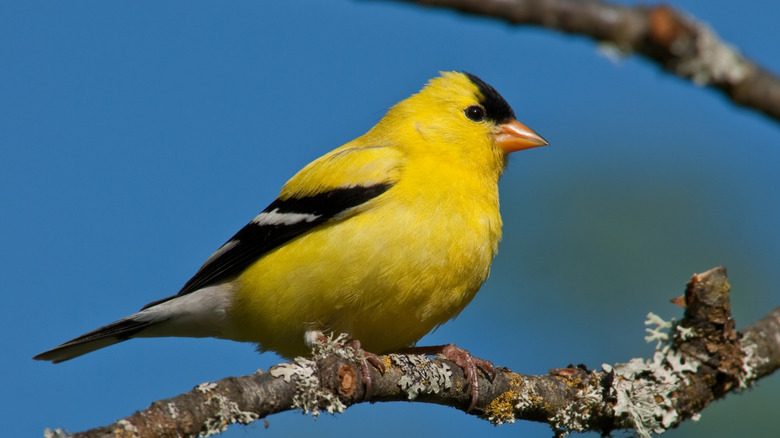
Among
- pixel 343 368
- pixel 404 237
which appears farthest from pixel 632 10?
pixel 404 237

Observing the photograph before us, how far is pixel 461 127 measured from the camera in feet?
18.7

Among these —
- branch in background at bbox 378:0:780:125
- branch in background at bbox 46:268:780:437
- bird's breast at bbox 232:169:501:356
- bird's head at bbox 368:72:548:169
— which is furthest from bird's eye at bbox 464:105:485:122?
branch in background at bbox 378:0:780:125

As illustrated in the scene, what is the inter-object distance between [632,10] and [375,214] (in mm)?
3099

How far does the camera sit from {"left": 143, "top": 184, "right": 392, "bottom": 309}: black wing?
4855mm

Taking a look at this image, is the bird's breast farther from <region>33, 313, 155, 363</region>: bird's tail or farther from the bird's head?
<region>33, 313, 155, 363</region>: bird's tail

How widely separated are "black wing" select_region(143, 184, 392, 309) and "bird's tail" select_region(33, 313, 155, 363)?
149mm

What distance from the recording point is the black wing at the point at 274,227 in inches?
191

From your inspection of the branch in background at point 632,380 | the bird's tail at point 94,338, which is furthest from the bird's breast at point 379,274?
the bird's tail at point 94,338

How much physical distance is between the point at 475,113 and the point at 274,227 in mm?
1867

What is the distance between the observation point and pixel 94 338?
532 centimetres

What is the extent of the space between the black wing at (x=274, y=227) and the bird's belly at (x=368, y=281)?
0.40 feet

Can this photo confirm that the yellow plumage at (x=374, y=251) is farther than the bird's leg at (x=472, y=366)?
Yes

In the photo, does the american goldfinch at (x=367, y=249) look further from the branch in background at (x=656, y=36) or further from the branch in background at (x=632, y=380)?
the branch in background at (x=656, y=36)

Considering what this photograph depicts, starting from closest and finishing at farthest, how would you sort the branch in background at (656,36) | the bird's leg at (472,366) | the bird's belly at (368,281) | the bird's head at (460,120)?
the branch in background at (656,36) → the bird's leg at (472,366) → the bird's belly at (368,281) → the bird's head at (460,120)
